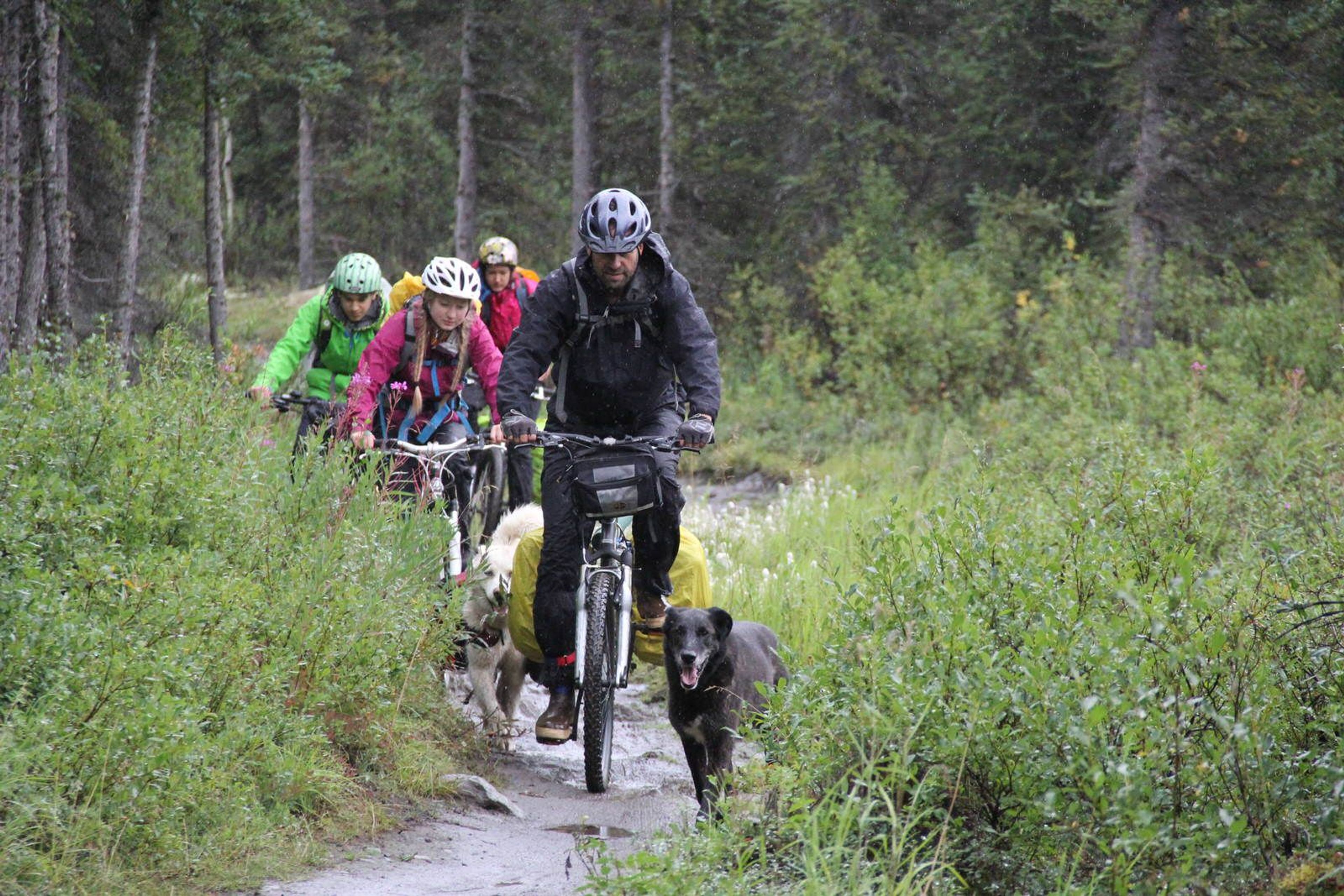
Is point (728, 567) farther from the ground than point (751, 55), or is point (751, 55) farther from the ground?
point (751, 55)

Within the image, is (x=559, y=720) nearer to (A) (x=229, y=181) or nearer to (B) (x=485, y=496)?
(B) (x=485, y=496)

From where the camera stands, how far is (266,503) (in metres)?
6.99

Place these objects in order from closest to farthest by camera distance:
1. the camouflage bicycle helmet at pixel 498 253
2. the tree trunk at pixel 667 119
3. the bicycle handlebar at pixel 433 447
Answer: the bicycle handlebar at pixel 433 447 → the camouflage bicycle helmet at pixel 498 253 → the tree trunk at pixel 667 119

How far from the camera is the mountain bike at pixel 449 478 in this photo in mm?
7730

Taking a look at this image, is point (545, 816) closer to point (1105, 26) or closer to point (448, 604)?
point (448, 604)

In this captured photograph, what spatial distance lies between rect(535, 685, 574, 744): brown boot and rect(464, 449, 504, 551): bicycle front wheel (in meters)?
1.74

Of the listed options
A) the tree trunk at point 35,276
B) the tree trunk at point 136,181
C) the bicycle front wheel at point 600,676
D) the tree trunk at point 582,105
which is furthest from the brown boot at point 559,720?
the tree trunk at point 582,105

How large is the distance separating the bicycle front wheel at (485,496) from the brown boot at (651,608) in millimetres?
1602

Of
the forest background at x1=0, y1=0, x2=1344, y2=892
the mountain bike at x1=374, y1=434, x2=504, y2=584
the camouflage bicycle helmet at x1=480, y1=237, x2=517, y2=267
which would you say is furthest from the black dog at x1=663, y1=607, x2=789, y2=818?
the camouflage bicycle helmet at x1=480, y1=237, x2=517, y2=267

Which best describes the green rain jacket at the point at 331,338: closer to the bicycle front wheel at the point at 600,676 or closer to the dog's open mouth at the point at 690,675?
the bicycle front wheel at the point at 600,676

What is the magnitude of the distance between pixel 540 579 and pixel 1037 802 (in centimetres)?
335

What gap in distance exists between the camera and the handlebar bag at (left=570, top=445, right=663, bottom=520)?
6355 millimetres

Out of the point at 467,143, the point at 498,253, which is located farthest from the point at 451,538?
the point at 467,143

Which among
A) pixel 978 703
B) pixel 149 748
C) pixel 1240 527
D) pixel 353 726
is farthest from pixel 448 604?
pixel 1240 527
